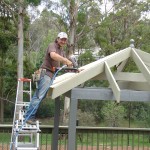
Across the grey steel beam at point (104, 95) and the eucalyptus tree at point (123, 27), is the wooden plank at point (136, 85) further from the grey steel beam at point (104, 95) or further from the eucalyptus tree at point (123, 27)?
the eucalyptus tree at point (123, 27)

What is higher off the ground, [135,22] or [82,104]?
[135,22]

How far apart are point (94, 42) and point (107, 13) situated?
518 cm

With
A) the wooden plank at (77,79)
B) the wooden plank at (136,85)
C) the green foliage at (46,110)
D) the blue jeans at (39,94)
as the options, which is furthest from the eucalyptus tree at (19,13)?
the wooden plank at (77,79)

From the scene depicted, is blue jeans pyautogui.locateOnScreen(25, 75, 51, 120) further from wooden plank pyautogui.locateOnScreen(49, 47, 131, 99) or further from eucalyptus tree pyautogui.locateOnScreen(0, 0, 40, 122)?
eucalyptus tree pyautogui.locateOnScreen(0, 0, 40, 122)

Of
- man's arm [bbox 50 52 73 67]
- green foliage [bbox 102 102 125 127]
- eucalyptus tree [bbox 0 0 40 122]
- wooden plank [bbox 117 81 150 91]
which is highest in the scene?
eucalyptus tree [bbox 0 0 40 122]

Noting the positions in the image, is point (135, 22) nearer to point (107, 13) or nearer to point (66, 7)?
point (107, 13)

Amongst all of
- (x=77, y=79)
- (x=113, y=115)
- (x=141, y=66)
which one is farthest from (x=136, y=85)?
(x=113, y=115)

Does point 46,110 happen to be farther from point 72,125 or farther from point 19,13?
point 72,125

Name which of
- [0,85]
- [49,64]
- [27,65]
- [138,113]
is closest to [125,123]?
[138,113]

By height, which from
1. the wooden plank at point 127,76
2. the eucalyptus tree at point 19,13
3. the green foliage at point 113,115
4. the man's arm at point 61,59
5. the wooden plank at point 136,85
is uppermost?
the eucalyptus tree at point 19,13

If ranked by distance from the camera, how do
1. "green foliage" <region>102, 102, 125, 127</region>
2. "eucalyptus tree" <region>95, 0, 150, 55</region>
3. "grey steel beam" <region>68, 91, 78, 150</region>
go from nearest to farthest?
"grey steel beam" <region>68, 91, 78, 150</region>
"green foliage" <region>102, 102, 125, 127</region>
"eucalyptus tree" <region>95, 0, 150, 55</region>

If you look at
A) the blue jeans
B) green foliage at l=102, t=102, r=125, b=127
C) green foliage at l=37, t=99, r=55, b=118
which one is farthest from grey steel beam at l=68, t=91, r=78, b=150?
green foliage at l=37, t=99, r=55, b=118

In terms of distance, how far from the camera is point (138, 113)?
82.4 feet

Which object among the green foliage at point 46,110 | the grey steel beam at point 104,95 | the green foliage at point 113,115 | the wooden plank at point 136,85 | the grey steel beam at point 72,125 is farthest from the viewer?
the green foliage at point 46,110
